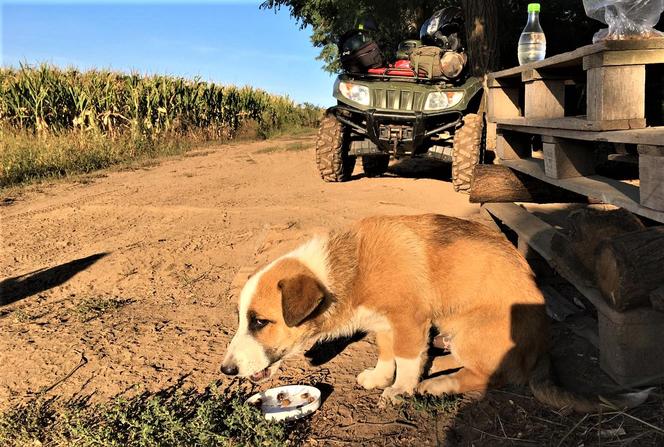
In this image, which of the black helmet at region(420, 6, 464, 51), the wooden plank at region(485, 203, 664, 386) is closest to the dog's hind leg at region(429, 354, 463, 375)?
the wooden plank at region(485, 203, 664, 386)

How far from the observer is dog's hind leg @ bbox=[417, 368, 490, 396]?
9.41ft

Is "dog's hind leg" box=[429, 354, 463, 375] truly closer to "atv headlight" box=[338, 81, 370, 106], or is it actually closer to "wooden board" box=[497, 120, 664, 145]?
"wooden board" box=[497, 120, 664, 145]

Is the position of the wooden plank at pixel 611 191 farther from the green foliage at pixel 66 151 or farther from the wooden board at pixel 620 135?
the green foliage at pixel 66 151

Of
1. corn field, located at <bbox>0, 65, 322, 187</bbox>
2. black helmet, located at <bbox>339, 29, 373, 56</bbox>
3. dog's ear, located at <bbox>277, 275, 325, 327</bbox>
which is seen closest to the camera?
dog's ear, located at <bbox>277, 275, 325, 327</bbox>

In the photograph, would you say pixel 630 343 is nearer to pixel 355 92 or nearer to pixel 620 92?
pixel 620 92

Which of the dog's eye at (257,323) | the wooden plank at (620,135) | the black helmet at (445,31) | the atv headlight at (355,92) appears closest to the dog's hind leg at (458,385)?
the dog's eye at (257,323)

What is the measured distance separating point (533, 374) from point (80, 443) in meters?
2.22

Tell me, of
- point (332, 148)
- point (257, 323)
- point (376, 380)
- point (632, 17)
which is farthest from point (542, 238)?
point (332, 148)

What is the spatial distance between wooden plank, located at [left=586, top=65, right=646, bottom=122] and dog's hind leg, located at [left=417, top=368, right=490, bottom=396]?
150 cm

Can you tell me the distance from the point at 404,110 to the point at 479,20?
12.2ft

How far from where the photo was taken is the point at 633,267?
7.81 ft

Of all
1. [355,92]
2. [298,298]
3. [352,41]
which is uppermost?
[352,41]

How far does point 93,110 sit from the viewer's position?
49.7ft

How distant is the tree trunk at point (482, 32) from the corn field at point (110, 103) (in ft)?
31.8
